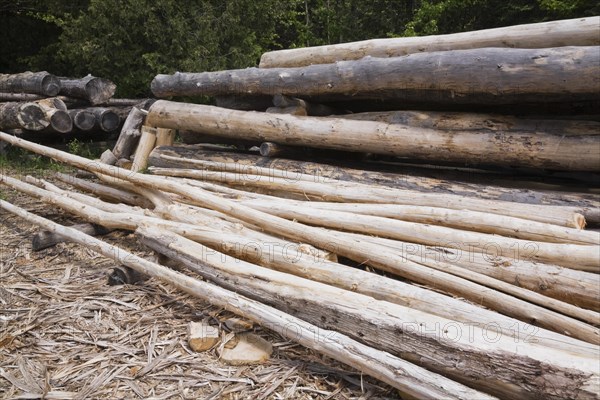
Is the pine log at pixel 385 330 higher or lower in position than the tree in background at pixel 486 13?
lower

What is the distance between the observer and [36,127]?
25.7 feet

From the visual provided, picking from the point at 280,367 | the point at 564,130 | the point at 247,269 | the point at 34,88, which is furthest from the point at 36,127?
the point at 564,130

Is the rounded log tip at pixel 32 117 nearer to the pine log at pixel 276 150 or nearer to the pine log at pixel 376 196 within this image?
the pine log at pixel 376 196

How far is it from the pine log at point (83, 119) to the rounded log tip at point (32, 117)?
400 mm

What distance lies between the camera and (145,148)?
685 cm

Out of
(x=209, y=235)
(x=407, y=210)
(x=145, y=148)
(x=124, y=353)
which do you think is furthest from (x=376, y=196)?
(x=145, y=148)

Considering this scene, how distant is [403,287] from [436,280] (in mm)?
219

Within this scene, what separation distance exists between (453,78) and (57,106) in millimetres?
6459

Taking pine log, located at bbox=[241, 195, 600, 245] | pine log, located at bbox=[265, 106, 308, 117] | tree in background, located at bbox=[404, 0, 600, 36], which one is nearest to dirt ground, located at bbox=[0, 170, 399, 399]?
pine log, located at bbox=[241, 195, 600, 245]

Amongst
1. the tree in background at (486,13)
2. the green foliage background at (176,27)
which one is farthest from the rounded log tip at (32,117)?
the tree in background at (486,13)

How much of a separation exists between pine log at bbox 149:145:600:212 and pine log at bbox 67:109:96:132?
8.64ft

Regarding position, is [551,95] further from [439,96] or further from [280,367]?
[280,367]

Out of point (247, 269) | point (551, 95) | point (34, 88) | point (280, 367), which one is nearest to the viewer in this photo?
point (280, 367)

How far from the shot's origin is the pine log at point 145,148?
22.5 ft
